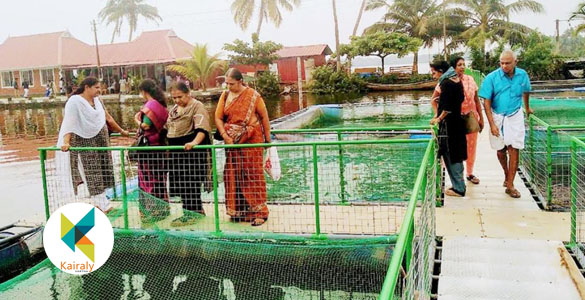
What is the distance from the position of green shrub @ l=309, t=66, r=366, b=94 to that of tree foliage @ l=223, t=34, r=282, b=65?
3.43 metres

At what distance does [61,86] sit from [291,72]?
17.0 meters

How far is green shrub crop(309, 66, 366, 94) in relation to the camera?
34781 mm

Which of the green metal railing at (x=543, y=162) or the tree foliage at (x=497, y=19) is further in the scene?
the tree foliage at (x=497, y=19)

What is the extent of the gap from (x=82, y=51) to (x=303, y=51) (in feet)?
56.6

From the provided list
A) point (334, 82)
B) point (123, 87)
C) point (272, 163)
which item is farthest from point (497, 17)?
point (272, 163)

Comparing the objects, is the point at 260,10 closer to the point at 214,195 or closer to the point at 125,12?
the point at 125,12

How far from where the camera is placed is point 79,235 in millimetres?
5172

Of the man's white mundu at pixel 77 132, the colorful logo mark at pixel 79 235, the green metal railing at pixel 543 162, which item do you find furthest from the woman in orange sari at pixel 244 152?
the green metal railing at pixel 543 162

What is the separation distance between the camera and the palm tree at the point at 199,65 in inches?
1362

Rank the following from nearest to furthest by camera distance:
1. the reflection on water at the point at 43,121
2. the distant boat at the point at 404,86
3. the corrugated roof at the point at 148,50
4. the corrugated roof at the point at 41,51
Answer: the reflection on water at the point at 43,121 → the distant boat at the point at 404,86 → the corrugated roof at the point at 148,50 → the corrugated roof at the point at 41,51

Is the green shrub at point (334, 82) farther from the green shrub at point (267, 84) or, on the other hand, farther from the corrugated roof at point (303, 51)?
the corrugated roof at point (303, 51)

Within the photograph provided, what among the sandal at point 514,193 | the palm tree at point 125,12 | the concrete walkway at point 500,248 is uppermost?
the palm tree at point 125,12

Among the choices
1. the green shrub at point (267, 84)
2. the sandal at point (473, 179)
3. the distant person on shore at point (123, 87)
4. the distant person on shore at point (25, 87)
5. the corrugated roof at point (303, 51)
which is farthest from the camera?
the corrugated roof at point (303, 51)

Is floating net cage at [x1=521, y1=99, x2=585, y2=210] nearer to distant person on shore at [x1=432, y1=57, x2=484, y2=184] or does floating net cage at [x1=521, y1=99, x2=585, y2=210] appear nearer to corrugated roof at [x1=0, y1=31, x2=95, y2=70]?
distant person on shore at [x1=432, y1=57, x2=484, y2=184]
